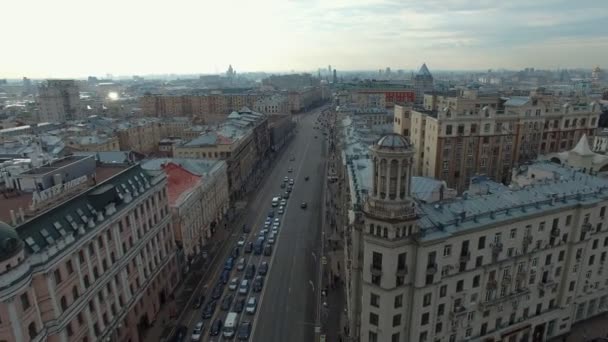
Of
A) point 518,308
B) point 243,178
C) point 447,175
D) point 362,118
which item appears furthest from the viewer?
point 362,118

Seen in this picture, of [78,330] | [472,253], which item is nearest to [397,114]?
[472,253]

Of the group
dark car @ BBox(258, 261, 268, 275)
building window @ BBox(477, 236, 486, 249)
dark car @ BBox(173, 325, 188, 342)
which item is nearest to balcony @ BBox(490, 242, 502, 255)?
building window @ BBox(477, 236, 486, 249)

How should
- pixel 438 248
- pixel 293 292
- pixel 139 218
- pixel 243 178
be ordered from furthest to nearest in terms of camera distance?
pixel 243 178
pixel 293 292
pixel 139 218
pixel 438 248

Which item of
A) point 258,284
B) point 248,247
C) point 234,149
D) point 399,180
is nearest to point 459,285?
point 399,180

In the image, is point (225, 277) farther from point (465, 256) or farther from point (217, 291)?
point (465, 256)

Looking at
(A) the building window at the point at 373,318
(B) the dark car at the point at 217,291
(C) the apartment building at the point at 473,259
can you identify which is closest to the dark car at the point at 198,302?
(B) the dark car at the point at 217,291

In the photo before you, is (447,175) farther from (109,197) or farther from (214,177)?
(109,197)
